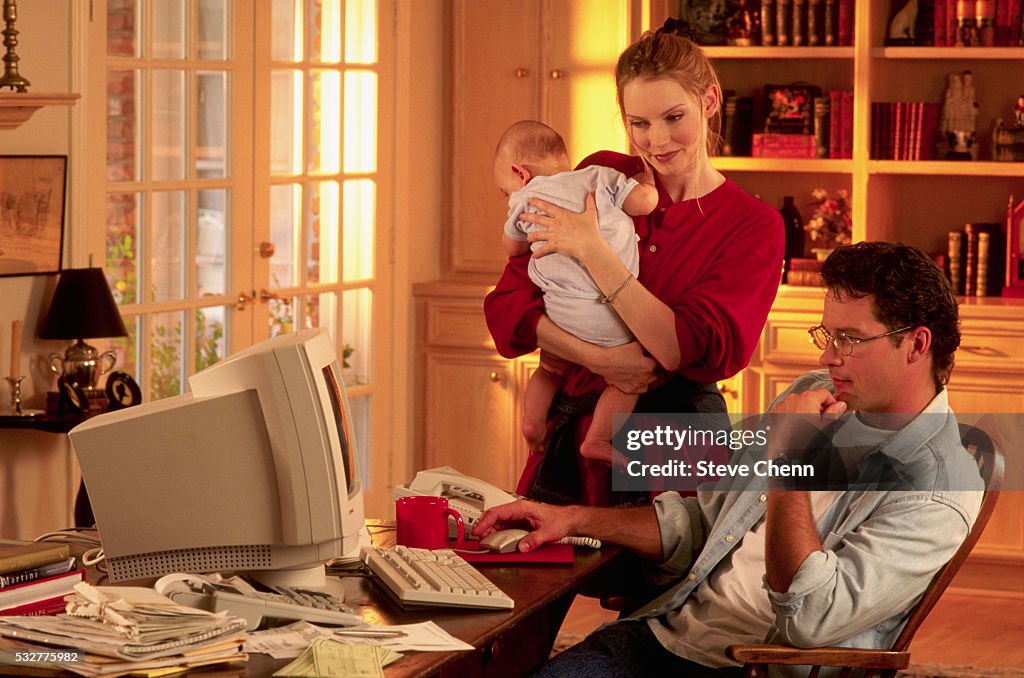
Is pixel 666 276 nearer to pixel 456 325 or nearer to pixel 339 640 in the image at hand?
pixel 339 640

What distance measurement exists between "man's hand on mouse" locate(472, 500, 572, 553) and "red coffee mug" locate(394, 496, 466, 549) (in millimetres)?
55

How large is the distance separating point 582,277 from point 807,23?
9.14ft

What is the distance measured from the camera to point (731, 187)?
2.90m

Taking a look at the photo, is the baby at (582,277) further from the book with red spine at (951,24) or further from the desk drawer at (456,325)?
the book with red spine at (951,24)

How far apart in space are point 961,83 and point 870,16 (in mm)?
432

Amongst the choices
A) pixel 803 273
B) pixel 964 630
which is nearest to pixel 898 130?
pixel 803 273

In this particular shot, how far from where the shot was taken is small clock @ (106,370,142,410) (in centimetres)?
425

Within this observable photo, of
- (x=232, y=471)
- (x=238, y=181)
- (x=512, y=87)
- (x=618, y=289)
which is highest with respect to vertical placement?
(x=512, y=87)

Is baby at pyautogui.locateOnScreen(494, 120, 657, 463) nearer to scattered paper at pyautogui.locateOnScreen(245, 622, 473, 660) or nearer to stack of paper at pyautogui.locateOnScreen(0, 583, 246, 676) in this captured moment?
scattered paper at pyautogui.locateOnScreen(245, 622, 473, 660)

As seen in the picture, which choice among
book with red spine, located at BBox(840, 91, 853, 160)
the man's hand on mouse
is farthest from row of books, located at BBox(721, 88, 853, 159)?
the man's hand on mouse

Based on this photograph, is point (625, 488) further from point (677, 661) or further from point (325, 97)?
point (325, 97)

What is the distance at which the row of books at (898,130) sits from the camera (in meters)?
5.24

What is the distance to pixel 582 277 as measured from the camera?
2.92 meters

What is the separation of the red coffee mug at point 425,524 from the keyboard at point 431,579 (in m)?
0.09
